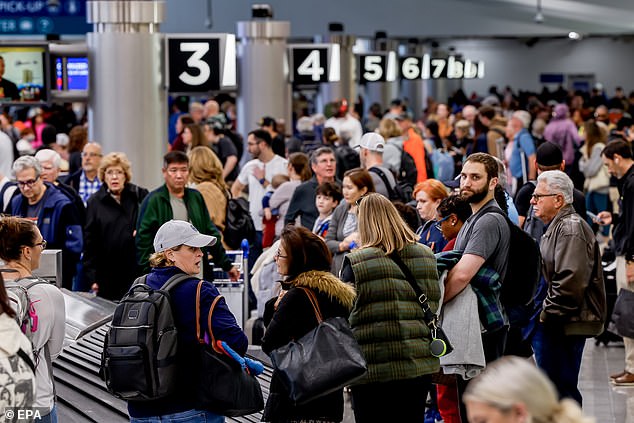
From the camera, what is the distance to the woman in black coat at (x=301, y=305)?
18.0ft

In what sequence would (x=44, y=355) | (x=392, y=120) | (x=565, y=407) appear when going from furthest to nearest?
(x=392, y=120), (x=44, y=355), (x=565, y=407)

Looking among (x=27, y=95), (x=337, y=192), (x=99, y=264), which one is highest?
(x=27, y=95)

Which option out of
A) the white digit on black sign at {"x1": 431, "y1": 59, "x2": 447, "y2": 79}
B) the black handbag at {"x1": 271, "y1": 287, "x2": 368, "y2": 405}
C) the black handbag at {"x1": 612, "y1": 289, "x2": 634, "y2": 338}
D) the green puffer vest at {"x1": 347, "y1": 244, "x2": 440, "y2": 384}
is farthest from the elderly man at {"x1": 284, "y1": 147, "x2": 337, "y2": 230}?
the white digit on black sign at {"x1": 431, "y1": 59, "x2": 447, "y2": 79}

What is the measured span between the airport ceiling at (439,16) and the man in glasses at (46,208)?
653 inches

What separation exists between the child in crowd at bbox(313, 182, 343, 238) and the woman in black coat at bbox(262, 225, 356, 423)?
10.4 ft

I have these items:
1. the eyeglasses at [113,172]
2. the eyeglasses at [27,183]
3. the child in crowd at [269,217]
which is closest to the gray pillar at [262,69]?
the child in crowd at [269,217]

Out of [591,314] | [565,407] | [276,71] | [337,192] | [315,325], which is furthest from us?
[276,71]

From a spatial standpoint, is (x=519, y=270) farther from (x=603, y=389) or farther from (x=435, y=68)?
(x=435, y=68)

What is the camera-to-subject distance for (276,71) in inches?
648

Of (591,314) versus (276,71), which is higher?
(276,71)

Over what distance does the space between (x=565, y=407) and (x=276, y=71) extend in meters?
13.6

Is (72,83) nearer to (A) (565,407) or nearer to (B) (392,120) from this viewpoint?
(B) (392,120)

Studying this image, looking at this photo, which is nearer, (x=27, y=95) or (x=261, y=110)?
(x=27, y=95)

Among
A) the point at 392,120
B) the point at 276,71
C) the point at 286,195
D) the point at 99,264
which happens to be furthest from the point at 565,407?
the point at 276,71
